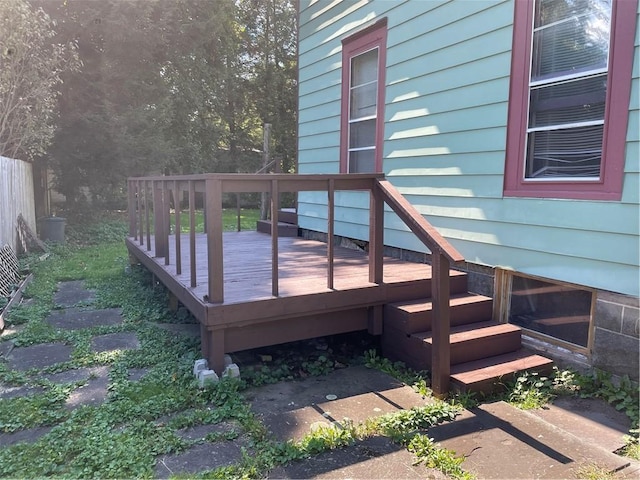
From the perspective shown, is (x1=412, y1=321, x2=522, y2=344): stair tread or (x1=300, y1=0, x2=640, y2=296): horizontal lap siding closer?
(x1=300, y1=0, x2=640, y2=296): horizontal lap siding

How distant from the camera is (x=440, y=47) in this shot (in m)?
4.21

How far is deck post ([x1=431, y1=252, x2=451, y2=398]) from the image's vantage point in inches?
117

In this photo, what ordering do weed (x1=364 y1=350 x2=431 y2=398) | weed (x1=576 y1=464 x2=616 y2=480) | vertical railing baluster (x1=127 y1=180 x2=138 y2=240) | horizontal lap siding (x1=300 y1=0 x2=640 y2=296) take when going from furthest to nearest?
vertical railing baluster (x1=127 y1=180 x2=138 y2=240) < weed (x1=364 y1=350 x2=431 y2=398) < horizontal lap siding (x1=300 y1=0 x2=640 y2=296) < weed (x1=576 y1=464 x2=616 y2=480)

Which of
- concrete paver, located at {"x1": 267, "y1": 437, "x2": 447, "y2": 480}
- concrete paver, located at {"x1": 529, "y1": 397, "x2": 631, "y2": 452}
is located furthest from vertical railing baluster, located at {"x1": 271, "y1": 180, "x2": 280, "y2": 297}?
concrete paver, located at {"x1": 529, "y1": 397, "x2": 631, "y2": 452}

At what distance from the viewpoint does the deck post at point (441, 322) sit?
2.98 meters

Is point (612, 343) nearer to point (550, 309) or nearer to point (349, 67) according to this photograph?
point (550, 309)

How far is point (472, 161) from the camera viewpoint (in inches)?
153

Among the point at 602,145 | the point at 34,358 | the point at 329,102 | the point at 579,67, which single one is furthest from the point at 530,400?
the point at 329,102

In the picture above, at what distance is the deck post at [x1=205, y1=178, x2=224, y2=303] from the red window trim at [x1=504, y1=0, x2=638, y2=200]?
84.2 inches

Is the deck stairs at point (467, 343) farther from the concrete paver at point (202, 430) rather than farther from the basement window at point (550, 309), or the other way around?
the concrete paver at point (202, 430)

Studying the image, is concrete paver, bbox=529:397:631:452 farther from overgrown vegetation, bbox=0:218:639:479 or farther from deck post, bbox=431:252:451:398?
deck post, bbox=431:252:451:398

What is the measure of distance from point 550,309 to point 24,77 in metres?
8.74

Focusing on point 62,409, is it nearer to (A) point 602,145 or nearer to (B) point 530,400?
(B) point 530,400

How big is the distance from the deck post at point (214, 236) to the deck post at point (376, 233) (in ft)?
3.87
